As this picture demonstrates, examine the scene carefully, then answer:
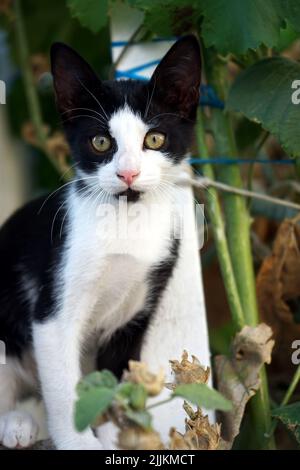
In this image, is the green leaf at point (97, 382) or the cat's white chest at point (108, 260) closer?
the green leaf at point (97, 382)

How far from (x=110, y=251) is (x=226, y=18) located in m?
0.55

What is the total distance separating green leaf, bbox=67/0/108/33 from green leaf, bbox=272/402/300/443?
972mm

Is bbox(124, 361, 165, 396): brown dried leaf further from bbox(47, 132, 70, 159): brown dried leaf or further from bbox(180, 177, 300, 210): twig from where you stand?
bbox(47, 132, 70, 159): brown dried leaf

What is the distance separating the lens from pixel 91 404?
1.00m

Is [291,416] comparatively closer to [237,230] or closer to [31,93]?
[237,230]

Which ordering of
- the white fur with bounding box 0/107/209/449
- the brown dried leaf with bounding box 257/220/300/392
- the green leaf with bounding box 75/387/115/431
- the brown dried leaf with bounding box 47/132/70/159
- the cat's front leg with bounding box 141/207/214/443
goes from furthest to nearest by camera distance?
the brown dried leaf with bounding box 47/132/70/159, the brown dried leaf with bounding box 257/220/300/392, the cat's front leg with bounding box 141/207/214/443, the white fur with bounding box 0/107/209/449, the green leaf with bounding box 75/387/115/431

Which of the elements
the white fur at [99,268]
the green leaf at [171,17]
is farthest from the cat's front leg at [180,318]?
the green leaf at [171,17]

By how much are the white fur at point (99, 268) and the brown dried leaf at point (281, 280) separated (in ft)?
1.30

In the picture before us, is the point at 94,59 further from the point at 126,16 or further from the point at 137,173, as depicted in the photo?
the point at 137,173

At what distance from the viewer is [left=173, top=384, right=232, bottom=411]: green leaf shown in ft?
3.43

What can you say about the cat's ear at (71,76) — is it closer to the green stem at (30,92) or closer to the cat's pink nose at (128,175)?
the cat's pink nose at (128,175)

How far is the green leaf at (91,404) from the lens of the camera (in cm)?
99

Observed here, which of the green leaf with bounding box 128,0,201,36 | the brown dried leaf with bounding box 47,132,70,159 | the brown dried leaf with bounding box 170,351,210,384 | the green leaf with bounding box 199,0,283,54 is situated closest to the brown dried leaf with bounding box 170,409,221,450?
the brown dried leaf with bounding box 170,351,210,384

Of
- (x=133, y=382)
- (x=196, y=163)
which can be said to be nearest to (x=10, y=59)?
(x=196, y=163)
